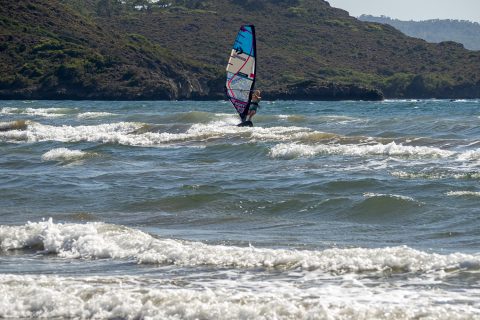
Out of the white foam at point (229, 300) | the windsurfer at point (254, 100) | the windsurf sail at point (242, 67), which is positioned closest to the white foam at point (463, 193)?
the white foam at point (229, 300)

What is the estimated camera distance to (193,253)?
11.7m

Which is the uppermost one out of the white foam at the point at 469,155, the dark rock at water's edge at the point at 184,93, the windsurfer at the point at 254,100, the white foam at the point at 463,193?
the windsurfer at the point at 254,100

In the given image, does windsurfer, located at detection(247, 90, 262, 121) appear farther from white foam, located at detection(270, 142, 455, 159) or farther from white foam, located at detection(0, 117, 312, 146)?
white foam, located at detection(270, 142, 455, 159)

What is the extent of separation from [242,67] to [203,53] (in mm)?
112542

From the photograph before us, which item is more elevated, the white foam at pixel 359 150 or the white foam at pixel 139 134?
the white foam at pixel 359 150

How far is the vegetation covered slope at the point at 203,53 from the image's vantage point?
103 meters

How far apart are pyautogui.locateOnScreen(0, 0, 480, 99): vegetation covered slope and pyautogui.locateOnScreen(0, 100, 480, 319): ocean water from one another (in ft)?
248

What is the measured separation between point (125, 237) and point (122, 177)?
8.43m

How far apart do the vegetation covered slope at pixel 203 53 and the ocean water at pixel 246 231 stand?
248ft

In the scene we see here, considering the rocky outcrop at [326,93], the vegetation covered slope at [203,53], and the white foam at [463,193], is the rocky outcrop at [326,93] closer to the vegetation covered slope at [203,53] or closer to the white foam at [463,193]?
the vegetation covered slope at [203,53]

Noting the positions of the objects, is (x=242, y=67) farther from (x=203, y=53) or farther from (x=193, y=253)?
(x=203, y=53)

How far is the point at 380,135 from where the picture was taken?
31.1 meters

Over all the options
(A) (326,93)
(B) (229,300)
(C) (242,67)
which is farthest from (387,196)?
(A) (326,93)

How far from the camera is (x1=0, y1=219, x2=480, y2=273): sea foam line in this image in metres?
10.6
